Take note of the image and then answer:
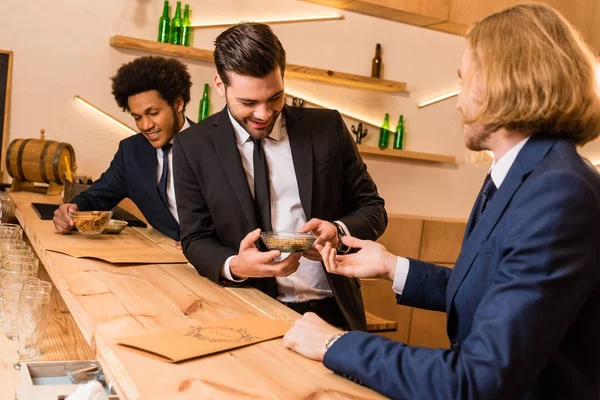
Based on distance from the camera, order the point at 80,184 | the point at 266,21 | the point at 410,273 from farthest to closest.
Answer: the point at 266,21, the point at 80,184, the point at 410,273

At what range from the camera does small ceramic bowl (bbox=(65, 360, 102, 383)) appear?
1550 mm

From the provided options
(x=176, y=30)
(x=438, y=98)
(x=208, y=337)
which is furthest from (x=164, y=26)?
(x=208, y=337)

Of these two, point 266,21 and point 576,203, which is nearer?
point 576,203

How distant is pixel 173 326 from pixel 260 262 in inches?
16.3

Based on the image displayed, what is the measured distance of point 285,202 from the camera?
7.89 ft

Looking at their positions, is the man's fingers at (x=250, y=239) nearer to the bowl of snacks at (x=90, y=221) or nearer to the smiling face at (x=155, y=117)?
the bowl of snacks at (x=90, y=221)

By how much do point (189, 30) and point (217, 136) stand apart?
248cm

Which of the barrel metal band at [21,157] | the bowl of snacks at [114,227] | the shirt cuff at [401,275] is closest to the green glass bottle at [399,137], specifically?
the barrel metal band at [21,157]

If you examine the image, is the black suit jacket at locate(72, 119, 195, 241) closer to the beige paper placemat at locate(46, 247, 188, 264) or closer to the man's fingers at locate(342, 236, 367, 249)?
the beige paper placemat at locate(46, 247, 188, 264)

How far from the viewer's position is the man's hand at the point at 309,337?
1422mm

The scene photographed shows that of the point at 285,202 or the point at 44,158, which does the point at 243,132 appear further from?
the point at 44,158

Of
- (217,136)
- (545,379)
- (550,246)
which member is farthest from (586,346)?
(217,136)

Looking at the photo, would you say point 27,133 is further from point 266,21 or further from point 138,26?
point 266,21

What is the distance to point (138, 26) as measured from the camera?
4.55m
